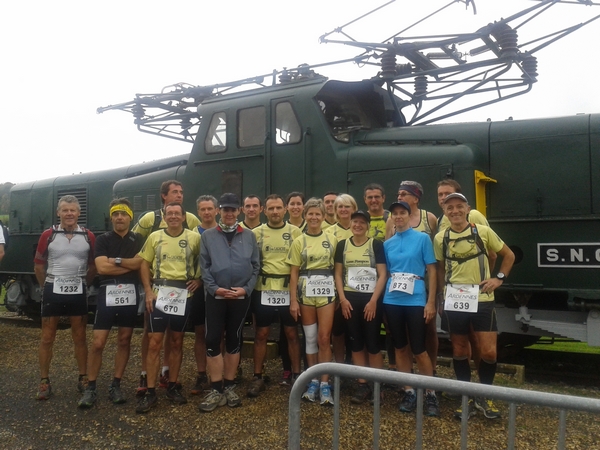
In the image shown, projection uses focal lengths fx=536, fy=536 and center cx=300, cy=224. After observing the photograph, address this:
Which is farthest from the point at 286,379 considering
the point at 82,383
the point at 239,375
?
the point at 82,383

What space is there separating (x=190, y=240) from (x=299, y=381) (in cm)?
254

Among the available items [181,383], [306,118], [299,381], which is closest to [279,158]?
[306,118]

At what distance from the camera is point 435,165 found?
583cm

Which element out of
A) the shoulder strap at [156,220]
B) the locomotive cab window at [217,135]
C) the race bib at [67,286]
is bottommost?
the race bib at [67,286]

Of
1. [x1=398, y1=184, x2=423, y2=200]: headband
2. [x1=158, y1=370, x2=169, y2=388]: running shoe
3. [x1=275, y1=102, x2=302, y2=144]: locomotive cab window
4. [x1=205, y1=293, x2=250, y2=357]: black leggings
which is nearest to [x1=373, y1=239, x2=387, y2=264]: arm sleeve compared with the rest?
[x1=398, y1=184, x2=423, y2=200]: headband

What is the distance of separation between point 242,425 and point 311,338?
37.8 inches

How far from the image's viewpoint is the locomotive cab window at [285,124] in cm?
668

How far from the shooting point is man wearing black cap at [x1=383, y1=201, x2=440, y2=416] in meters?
4.29

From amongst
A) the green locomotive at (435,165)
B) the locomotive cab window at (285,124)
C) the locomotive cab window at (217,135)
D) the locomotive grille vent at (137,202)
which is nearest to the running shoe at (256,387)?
the green locomotive at (435,165)

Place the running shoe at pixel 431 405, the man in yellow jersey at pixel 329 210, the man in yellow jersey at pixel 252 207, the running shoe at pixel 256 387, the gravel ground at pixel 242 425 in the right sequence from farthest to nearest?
the man in yellow jersey at pixel 329 210
the man in yellow jersey at pixel 252 207
the running shoe at pixel 256 387
the running shoe at pixel 431 405
the gravel ground at pixel 242 425

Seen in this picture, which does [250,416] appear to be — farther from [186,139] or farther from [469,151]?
[186,139]

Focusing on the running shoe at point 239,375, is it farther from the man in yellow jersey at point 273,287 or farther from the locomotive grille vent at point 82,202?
the locomotive grille vent at point 82,202

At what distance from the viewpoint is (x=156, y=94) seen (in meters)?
9.39

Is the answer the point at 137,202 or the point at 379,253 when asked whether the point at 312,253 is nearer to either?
the point at 379,253
